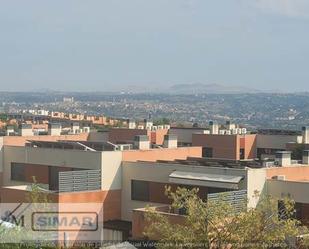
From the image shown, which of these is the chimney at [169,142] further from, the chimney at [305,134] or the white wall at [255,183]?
the chimney at [305,134]

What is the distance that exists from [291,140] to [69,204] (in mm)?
25837

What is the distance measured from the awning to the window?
2247 millimetres

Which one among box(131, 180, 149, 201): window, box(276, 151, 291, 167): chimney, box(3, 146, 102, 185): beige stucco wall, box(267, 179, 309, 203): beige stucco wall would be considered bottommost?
box(131, 180, 149, 201): window

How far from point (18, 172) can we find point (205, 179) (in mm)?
13136

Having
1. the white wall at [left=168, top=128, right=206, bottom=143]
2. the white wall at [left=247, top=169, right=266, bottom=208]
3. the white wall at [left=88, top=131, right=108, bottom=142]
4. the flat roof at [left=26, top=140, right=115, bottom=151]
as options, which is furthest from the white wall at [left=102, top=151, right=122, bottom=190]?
the white wall at [left=168, top=128, right=206, bottom=143]

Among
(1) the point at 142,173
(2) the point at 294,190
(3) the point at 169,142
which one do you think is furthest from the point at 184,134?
(2) the point at 294,190

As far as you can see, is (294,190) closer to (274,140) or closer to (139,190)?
(139,190)

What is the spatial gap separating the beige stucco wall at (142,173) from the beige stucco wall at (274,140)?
20.3 m

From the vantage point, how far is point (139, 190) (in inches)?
1452

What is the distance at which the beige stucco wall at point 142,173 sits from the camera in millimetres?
34469

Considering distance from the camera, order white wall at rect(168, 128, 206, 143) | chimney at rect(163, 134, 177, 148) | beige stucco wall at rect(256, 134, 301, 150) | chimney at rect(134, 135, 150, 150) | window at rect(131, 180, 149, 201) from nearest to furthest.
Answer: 1. window at rect(131, 180, 149, 201)
2. chimney at rect(134, 135, 150, 150)
3. chimney at rect(163, 134, 177, 148)
4. beige stucco wall at rect(256, 134, 301, 150)
5. white wall at rect(168, 128, 206, 143)

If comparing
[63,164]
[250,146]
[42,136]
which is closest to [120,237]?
[63,164]

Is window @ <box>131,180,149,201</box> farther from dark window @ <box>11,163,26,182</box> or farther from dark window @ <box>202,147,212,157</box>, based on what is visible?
dark window @ <box>202,147,212,157</box>

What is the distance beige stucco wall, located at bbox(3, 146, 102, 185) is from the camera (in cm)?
3731
